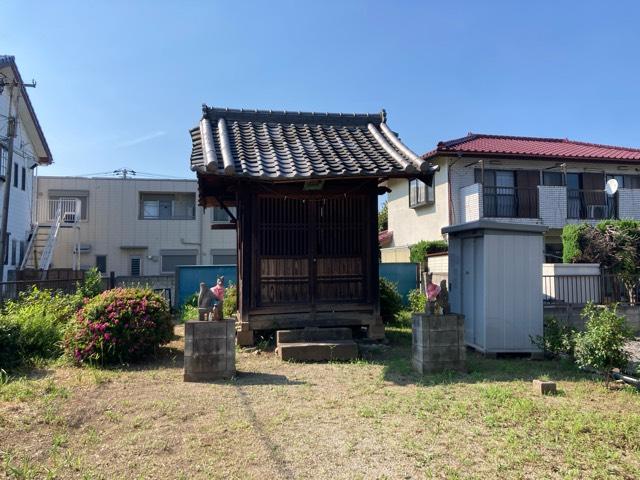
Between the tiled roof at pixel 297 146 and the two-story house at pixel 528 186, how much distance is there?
797 centimetres

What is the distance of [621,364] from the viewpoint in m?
5.63

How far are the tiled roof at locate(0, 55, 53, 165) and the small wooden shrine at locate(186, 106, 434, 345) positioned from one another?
40.6 ft

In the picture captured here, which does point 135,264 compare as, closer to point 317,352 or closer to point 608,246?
point 317,352

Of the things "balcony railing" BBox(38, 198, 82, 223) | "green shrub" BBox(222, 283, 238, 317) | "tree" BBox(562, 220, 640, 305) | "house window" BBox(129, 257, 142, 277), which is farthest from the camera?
"house window" BBox(129, 257, 142, 277)

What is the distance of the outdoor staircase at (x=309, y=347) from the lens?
6.98 m

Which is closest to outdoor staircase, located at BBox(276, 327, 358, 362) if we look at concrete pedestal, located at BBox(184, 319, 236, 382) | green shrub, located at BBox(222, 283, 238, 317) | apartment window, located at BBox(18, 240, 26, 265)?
Answer: concrete pedestal, located at BBox(184, 319, 236, 382)

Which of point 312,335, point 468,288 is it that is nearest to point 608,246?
point 468,288

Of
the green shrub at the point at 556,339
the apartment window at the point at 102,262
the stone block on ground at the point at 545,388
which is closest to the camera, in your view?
the stone block on ground at the point at 545,388

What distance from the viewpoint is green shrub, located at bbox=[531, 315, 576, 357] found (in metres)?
6.45

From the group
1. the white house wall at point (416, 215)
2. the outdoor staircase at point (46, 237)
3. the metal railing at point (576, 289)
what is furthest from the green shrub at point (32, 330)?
the white house wall at point (416, 215)

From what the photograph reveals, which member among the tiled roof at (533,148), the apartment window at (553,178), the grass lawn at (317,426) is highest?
the tiled roof at (533,148)

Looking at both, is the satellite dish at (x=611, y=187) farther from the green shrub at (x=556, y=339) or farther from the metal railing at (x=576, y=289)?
the green shrub at (x=556, y=339)

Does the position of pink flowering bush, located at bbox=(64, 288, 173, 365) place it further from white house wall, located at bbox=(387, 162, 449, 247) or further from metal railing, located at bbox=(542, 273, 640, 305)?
white house wall, located at bbox=(387, 162, 449, 247)

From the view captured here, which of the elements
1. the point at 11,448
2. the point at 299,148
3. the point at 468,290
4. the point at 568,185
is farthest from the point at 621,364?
the point at 568,185
